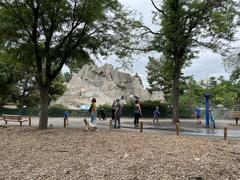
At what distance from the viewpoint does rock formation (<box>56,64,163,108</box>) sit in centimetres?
5872

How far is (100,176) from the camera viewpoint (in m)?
9.40

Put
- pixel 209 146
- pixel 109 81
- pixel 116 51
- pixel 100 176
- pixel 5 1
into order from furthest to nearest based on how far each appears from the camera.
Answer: pixel 109 81 < pixel 116 51 < pixel 5 1 < pixel 209 146 < pixel 100 176

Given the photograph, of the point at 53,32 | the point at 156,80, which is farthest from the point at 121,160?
the point at 156,80

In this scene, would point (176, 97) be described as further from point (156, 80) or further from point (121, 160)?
point (156, 80)


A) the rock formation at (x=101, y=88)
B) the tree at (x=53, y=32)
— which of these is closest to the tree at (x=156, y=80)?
the rock formation at (x=101, y=88)

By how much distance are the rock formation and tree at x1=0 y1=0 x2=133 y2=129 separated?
3426cm

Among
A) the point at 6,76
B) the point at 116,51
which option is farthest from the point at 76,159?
the point at 6,76

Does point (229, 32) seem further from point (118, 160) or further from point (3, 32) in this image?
point (118, 160)

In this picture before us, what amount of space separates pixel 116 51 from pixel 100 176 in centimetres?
1411

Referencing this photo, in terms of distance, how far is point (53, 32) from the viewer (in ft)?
68.7

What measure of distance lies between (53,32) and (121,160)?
12285mm

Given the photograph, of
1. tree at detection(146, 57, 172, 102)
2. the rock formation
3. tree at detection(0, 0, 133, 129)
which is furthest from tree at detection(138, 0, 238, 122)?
tree at detection(146, 57, 172, 102)

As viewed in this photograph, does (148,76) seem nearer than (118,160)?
No

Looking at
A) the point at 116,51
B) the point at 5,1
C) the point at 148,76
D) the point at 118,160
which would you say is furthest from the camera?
the point at 148,76
